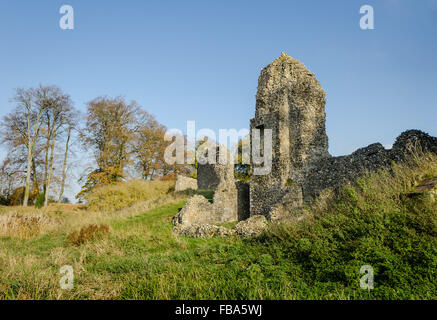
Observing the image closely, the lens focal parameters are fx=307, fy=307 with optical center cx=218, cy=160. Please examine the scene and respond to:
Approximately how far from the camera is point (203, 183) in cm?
2761

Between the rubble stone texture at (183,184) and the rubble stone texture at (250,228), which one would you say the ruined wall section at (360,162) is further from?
the rubble stone texture at (183,184)

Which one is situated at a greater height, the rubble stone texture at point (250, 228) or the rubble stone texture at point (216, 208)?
the rubble stone texture at point (216, 208)

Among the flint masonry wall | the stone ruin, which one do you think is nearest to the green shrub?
the stone ruin

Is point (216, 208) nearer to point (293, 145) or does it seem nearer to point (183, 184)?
point (293, 145)

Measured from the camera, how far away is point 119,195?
76.2ft

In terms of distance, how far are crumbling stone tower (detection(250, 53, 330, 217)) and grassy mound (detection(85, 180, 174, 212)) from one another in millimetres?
11720

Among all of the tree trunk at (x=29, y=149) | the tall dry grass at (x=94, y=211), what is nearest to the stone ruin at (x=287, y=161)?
the tall dry grass at (x=94, y=211)

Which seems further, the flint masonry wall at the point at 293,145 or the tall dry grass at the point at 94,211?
the tall dry grass at the point at 94,211

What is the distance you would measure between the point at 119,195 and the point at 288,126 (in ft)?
47.7

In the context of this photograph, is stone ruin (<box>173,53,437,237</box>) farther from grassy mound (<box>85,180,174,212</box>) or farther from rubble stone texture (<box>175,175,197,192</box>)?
rubble stone texture (<box>175,175,197,192</box>)

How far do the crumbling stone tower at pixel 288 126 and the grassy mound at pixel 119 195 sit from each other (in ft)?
38.5

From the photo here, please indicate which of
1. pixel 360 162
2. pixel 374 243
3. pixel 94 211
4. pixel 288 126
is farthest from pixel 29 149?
pixel 374 243

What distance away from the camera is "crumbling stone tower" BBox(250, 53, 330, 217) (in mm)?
13805

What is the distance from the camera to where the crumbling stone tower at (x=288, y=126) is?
1380 centimetres
